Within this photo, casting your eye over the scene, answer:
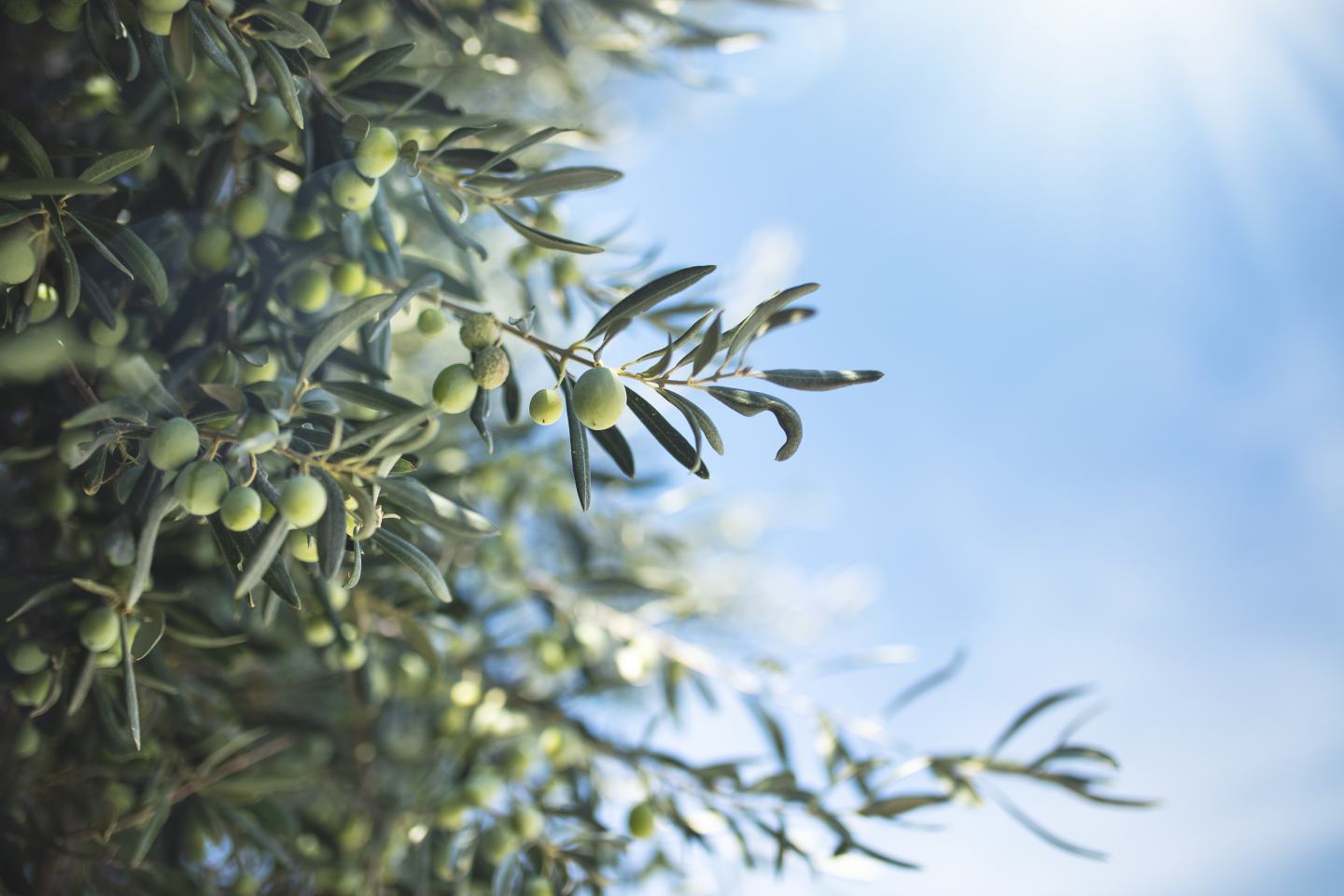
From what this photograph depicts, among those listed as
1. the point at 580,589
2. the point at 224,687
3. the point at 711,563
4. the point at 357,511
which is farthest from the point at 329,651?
the point at 711,563

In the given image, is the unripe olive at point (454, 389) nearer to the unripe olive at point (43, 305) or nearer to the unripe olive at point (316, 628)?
the unripe olive at point (43, 305)

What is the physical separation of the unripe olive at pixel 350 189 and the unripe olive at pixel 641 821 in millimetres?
1026

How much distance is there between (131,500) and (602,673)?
4.31ft

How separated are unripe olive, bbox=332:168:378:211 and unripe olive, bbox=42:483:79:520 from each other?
54 cm

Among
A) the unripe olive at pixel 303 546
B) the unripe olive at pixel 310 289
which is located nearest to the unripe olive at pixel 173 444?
the unripe olive at pixel 303 546

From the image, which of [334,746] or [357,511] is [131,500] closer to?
[357,511]

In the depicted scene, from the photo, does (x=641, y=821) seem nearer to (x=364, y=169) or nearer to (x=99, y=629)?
(x=99, y=629)

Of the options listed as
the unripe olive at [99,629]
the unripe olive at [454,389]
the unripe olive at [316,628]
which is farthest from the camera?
the unripe olive at [316,628]

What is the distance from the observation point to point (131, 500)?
889 millimetres

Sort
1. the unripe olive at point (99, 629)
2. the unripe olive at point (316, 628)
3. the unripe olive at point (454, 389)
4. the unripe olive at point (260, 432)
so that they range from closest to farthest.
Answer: the unripe olive at point (260, 432)
the unripe olive at point (454, 389)
the unripe olive at point (99, 629)
the unripe olive at point (316, 628)

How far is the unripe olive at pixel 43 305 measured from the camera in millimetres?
906

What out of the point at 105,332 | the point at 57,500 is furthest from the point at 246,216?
the point at 57,500

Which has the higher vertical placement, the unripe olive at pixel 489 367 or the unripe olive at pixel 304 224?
the unripe olive at pixel 489 367

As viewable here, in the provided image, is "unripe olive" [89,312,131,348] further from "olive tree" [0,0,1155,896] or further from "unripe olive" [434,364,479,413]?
"unripe olive" [434,364,479,413]
